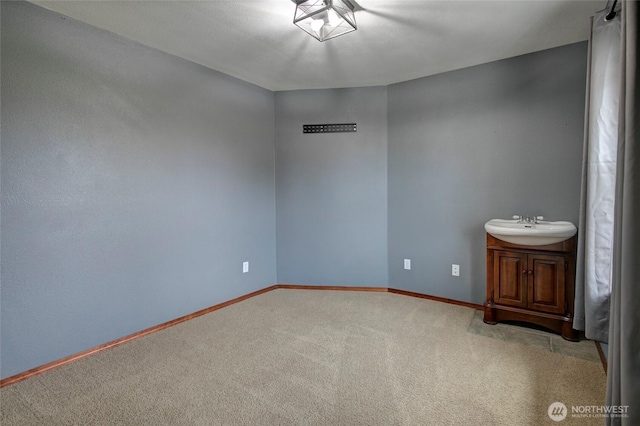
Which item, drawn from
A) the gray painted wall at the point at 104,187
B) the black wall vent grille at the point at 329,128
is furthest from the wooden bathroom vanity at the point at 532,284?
the gray painted wall at the point at 104,187

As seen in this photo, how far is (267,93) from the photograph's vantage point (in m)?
3.72

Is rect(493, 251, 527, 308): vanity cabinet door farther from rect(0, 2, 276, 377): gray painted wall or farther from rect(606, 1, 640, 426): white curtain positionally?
rect(0, 2, 276, 377): gray painted wall

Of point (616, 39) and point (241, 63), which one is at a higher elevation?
point (241, 63)

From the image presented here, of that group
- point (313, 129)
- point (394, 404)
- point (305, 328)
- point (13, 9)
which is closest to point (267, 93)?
point (313, 129)

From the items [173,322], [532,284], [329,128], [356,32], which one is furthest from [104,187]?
[532,284]

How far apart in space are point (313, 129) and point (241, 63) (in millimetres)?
1111

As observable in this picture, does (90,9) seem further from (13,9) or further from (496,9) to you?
(496,9)

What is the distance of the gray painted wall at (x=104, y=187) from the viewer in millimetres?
1969

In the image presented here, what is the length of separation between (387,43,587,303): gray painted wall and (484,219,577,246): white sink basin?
31 centimetres

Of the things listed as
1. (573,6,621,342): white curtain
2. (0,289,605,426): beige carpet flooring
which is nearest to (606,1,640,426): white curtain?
(0,289,605,426): beige carpet flooring

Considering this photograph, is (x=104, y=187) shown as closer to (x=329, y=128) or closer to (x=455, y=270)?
(x=329, y=128)

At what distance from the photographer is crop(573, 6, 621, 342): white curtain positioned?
1.79 metres

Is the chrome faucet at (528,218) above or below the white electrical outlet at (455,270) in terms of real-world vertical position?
above

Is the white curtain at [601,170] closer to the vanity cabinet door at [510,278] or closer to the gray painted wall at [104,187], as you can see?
the vanity cabinet door at [510,278]
